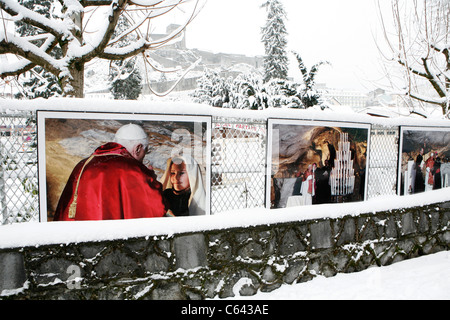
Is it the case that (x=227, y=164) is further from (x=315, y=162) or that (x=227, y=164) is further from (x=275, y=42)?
(x=275, y=42)

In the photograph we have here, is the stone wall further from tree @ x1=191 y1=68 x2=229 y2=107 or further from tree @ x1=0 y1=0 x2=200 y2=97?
tree @ x1=191 y1=68 x2=229 y2=107

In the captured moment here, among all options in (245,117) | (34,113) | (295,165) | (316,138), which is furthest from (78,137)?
(316,138)

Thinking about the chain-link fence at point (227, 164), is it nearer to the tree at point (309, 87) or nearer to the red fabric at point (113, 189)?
the red fabric at point (113, 189)

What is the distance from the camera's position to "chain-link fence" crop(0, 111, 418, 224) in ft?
9.61

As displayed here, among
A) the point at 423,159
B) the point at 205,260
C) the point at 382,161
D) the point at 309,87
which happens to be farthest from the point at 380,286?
the point at 309,87

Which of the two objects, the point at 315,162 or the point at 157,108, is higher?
the point at 157,108

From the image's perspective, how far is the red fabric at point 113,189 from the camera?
3049mm

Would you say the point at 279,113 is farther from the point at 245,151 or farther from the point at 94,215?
the point at 94,215

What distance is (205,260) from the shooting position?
3.32m

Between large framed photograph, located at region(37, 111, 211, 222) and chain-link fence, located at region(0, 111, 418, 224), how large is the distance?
152mm

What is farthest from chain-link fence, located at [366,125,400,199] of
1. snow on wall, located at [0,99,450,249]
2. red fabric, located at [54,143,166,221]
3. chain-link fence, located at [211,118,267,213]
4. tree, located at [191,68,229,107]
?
tree, located at [191,68,229,107]

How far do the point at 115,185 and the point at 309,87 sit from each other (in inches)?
629

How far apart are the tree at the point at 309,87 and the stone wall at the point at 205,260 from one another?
43.7 ft
